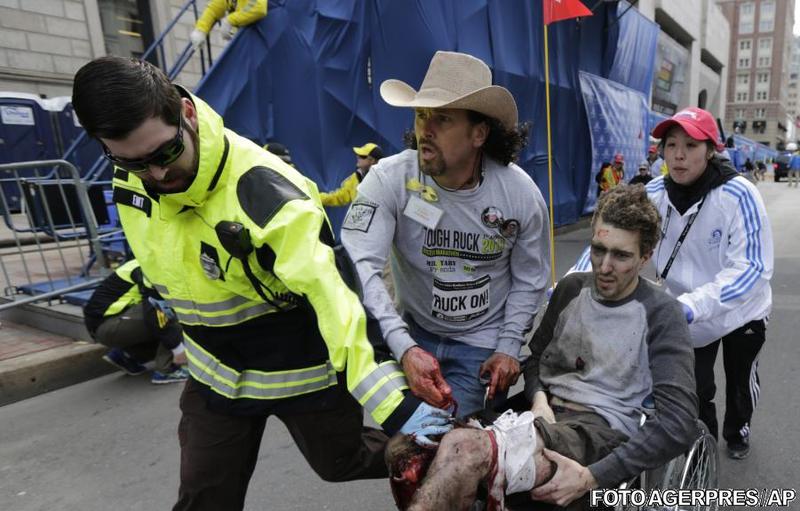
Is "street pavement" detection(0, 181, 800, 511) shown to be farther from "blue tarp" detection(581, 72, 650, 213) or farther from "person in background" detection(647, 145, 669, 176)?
"person in background" detection(647, 145, 669, 176)

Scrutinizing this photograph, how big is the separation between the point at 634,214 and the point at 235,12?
663cm

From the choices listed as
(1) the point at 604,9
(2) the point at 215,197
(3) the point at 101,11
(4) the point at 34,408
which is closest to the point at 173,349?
(4) the point at 34,408

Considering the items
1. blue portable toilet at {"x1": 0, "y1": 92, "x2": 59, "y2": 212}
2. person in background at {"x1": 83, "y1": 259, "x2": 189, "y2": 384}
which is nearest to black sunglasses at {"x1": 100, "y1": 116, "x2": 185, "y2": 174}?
person in background at {"x1": 83, "y1": 259, "x2": 189, "y2": 384}

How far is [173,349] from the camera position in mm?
3918

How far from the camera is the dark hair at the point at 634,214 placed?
6.07ft

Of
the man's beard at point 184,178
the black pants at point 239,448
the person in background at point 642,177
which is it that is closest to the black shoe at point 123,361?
the black pants at point 239,448

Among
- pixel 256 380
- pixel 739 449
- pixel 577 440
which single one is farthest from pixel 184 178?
pixel 739 449

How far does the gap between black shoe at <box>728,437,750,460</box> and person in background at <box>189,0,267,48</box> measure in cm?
663

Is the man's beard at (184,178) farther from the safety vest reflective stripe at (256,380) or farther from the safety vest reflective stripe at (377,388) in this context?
the safety vest reflective stripe at (377,388)

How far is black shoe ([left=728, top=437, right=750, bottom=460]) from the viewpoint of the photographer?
115 inches

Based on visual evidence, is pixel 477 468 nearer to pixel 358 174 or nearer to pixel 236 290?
pixel 236 290

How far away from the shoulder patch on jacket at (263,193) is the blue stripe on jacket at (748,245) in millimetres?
1648

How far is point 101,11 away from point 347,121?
29.1 ft

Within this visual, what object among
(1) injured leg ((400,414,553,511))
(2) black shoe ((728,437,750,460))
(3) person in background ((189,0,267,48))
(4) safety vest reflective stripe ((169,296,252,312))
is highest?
(3) person in background ((189,0,267,48))
